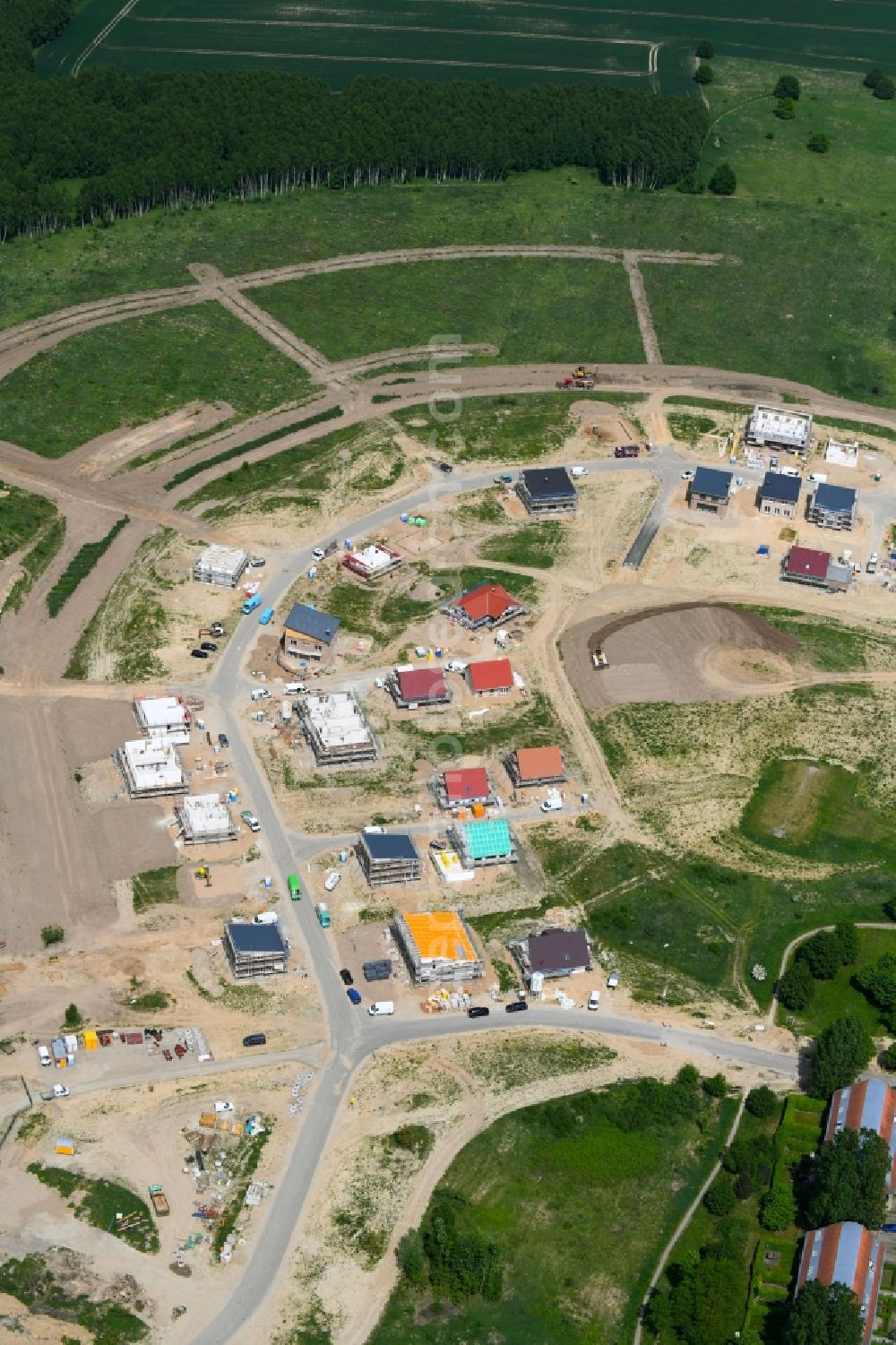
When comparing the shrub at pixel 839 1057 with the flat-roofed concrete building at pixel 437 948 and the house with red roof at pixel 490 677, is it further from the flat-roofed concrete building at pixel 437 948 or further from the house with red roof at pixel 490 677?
the house with red roof at pixel 490 677

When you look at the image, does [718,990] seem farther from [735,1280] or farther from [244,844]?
[244,844]

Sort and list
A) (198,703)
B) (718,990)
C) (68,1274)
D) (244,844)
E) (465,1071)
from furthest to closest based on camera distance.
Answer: (198,703) < (244,844) < (718,990) < (465,1071) < (68,1274)

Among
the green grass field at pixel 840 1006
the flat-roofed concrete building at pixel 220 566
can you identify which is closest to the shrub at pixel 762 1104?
the green grass field at pixel 840 1006

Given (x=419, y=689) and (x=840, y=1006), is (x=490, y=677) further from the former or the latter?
(x=840, y=1006)

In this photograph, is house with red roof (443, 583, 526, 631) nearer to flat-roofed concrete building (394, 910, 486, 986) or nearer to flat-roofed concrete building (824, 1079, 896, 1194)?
flat-roofed concrete building (394, 910, 486, 986)

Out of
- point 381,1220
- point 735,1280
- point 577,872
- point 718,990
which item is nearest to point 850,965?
point 718,990

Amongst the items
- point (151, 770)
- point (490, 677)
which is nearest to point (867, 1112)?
point (490, 677)

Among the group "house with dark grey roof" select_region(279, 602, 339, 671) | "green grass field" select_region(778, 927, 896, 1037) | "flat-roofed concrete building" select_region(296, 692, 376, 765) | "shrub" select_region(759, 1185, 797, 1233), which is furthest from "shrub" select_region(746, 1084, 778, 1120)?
"house with dark grey roof" select_region(279, 602, 339, 671)
